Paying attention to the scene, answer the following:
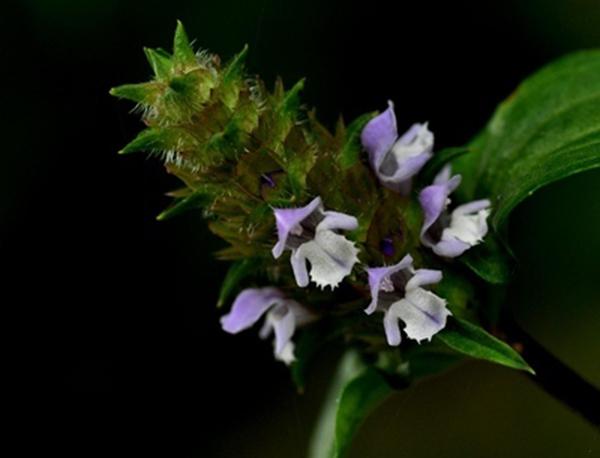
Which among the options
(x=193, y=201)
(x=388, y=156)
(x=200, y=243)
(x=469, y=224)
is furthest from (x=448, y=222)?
(x=200, y=243)

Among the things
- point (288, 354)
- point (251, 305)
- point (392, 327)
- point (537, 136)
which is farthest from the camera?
point (537, 136)

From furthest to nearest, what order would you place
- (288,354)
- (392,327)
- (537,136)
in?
1. (537,136)
2. (288,354)
3. (392,327)

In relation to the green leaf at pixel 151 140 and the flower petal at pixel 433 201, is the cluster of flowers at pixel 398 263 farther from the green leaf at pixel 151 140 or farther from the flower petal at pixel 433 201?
the green leaf at pixel 151 140

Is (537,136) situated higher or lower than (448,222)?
lower

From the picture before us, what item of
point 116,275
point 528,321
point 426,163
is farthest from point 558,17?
point 426,163

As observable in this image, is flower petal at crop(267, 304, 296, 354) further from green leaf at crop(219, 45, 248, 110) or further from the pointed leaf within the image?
green leaf at crop(219, 45, 248, 110)

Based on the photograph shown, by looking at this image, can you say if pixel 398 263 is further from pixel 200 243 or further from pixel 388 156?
pixel 200 243

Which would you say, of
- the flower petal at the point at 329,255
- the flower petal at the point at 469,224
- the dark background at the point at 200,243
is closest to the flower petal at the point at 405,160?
the flower petal at the point at 469,224

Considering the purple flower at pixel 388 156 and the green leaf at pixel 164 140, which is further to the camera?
the purple flower at pixel 388 156

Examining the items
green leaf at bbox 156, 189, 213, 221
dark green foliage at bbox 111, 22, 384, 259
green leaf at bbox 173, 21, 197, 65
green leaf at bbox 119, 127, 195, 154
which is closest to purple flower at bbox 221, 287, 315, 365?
dark green foliage at bbox 111, 22, 384, 259
